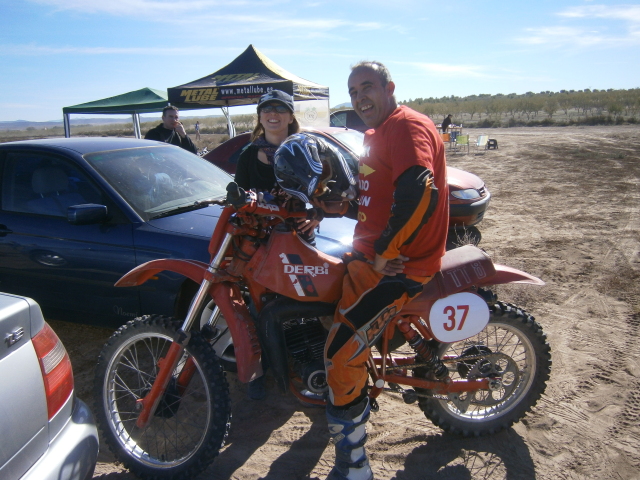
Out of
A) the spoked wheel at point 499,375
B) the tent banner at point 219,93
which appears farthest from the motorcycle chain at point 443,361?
the tent banner at point 219,93

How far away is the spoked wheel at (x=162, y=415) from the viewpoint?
7.62ft

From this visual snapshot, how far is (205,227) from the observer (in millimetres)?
3396

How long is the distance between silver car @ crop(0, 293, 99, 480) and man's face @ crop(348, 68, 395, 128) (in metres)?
1.71

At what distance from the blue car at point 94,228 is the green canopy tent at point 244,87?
8509 millimetres

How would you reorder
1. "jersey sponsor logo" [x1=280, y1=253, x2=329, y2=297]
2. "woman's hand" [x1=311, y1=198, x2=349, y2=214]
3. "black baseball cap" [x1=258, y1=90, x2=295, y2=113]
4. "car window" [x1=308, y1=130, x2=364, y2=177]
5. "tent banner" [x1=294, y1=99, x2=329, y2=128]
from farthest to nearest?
"tent banner" [x1=294, y1=99, x2=329, y2=128], "car window" [x1=308, y1=130, x2=364, y2=177], "black baseball cap" [x1=258, y1=90, x2=295, y2=113], "woman's hand" [x1=311, y1=198, x2=349, y2=214], "jersey sponsor logo" [x1=280, y1=253, x2=329, y2=297]

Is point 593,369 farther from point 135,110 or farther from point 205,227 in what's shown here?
point 135,110

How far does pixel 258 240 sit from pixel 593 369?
8.78 ft

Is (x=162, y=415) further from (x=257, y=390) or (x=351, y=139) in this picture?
(x=351, y=139)

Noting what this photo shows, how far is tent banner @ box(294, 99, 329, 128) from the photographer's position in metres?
11.8

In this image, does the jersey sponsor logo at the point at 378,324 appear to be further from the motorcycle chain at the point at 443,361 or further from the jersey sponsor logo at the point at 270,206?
the jersey sponsor logo at the point at 270,206

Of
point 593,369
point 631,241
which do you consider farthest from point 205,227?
point 631,241

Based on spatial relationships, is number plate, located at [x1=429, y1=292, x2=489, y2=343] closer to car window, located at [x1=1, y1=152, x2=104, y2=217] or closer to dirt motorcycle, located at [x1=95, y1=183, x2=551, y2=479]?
dirt motorcycle, located at [x1=95, y1=183, x2=551, y2=479]

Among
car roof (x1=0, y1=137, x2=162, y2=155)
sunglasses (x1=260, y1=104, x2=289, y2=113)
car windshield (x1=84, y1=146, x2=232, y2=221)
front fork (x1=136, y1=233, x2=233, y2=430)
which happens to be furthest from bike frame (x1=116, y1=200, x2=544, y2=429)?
car roof (x1=0, y1=137, x2=162, y2=155)

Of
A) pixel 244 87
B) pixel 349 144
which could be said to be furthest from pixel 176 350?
pixel 244 87
